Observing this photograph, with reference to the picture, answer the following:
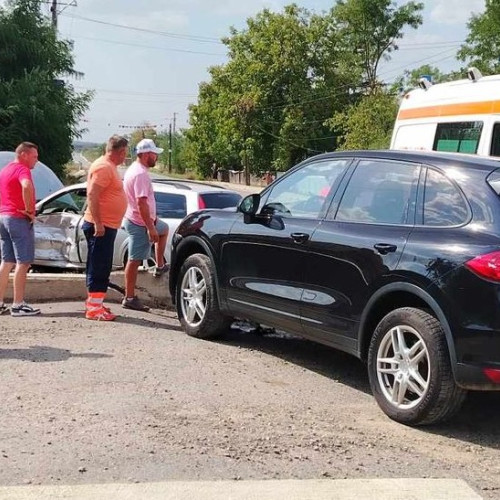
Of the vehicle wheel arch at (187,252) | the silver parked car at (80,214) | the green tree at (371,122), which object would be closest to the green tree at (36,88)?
the silver parked car at (80,214)

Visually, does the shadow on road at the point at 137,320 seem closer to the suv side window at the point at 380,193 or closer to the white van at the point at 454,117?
the suv side window at the point at 380,193

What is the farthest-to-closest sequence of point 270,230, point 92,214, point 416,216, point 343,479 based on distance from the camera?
point 92,214
point 270,230
point 416,216
point 343,479

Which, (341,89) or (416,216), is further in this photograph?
(341,89)

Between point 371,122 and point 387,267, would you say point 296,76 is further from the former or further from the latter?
point 387,267

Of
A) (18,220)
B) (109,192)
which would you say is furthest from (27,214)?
(109,192)

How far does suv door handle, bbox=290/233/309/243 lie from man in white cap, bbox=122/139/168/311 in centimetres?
248

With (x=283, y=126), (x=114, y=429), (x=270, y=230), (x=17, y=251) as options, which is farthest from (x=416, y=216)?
(x=283, y=126)

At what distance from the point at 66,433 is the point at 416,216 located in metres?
2.57

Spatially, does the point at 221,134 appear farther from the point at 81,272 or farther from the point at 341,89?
the point at 81,272

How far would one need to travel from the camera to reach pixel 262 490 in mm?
3834

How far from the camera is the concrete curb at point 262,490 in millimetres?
3713

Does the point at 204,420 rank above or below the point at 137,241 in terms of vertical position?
below

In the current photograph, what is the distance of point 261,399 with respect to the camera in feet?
17.5

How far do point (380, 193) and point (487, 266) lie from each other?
4.01 feet
